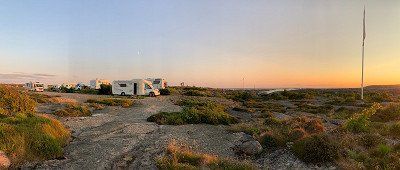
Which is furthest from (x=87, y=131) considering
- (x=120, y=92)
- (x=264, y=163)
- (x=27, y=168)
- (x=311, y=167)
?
(x=120, y=92)

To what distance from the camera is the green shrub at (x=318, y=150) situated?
1264 cm

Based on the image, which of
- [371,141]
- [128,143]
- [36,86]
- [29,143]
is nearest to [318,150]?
[371,141]

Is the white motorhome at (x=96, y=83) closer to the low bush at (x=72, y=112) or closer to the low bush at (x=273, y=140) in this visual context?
the low bush at (x=72, y=112)

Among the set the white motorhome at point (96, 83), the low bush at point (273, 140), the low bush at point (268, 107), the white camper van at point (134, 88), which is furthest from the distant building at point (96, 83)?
the low bush at point (273, 140)

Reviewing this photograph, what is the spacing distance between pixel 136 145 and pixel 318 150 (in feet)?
25.0

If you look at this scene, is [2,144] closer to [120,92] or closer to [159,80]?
[120,92]

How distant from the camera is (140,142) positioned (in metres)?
16.7

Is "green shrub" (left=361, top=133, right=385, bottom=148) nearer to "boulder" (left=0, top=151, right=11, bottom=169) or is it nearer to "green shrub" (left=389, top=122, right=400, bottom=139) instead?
"green shrub" (left=389, top=122, right=400, bottom=139)

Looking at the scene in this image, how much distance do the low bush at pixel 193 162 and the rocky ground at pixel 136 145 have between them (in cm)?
57

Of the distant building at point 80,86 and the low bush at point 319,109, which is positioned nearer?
the low bush at point 319,109

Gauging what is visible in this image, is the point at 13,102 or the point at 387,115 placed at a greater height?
the point at 13,102

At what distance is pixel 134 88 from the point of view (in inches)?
2114

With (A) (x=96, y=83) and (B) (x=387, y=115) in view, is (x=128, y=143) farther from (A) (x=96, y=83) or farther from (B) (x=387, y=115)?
(A) (x=96, y=83)

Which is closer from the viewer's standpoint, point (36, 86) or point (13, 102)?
point (13, 102)
